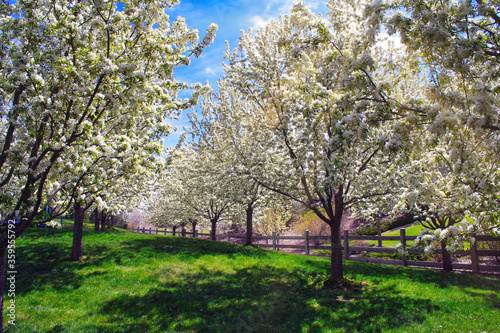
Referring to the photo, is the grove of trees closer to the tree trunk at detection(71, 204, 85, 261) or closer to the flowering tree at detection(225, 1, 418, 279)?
the flowering tree at detection(225, 1, 418, 279)

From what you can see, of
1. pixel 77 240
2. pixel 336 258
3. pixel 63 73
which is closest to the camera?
pixel 63 73

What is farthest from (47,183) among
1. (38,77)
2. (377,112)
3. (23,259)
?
(23,259)

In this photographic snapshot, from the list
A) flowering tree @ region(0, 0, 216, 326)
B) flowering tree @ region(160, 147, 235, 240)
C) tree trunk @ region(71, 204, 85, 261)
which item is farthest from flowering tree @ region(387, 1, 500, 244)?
flowering tree @ region(160, 147, 235, 240)

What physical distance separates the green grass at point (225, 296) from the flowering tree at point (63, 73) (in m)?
3.68

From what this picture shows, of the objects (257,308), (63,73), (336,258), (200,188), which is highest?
(63,73)

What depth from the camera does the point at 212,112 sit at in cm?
2228

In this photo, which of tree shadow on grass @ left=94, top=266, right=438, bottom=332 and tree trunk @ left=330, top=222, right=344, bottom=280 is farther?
tree trunk @ left=330, top=222, right=344, bottom=280

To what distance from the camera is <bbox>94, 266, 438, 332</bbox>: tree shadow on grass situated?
690 cm

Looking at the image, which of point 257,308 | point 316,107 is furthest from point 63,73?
point 257,308

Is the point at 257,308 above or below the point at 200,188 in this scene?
below

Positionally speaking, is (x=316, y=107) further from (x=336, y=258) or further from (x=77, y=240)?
(x=77, y=240)

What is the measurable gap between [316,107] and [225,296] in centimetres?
627

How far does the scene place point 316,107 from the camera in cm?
650

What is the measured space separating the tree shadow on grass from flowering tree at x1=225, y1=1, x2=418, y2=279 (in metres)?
2.14
